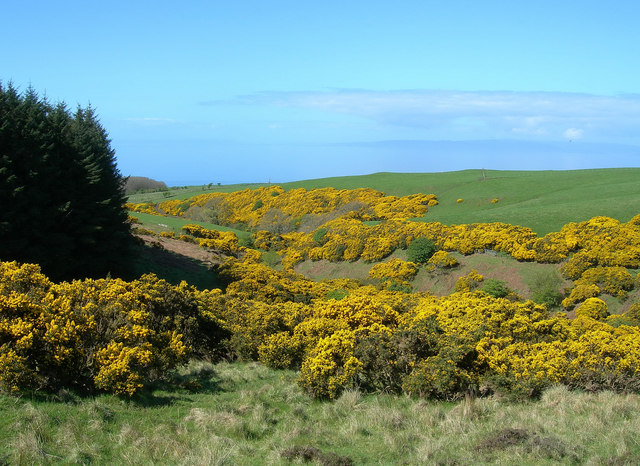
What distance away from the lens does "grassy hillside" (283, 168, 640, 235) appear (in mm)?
48625

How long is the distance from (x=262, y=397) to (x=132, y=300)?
12.7 feet

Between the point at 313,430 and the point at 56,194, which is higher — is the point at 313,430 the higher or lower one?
the lower one

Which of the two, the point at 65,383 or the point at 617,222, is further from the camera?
the point at 617,222

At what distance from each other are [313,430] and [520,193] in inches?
2603

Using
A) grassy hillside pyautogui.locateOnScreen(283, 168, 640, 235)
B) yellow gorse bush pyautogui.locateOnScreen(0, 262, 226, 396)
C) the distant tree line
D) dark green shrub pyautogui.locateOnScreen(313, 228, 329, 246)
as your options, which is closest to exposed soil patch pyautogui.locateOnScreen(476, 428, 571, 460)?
yellow gorse bush pyautogui.locateOnScreen(0, 262, 226, 396)

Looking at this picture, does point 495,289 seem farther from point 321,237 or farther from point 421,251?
point 321,237

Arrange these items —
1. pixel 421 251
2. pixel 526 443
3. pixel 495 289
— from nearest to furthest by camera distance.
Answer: pixel 526 443, pixel 495 289, pixel 421 251

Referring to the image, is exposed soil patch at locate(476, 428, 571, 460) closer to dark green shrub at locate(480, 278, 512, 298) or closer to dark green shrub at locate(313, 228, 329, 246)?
dark green shrub at locate(480, 278, 512, 298)

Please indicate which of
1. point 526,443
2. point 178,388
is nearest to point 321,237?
point 178,388

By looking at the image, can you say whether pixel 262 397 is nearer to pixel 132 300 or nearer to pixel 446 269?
pixel 132 300

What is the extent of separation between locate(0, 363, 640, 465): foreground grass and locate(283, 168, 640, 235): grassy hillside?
3785cm

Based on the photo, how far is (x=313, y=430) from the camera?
31.4ft

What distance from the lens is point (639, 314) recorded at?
26.3 m

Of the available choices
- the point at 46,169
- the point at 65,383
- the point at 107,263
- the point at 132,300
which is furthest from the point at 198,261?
the point at 65,383
